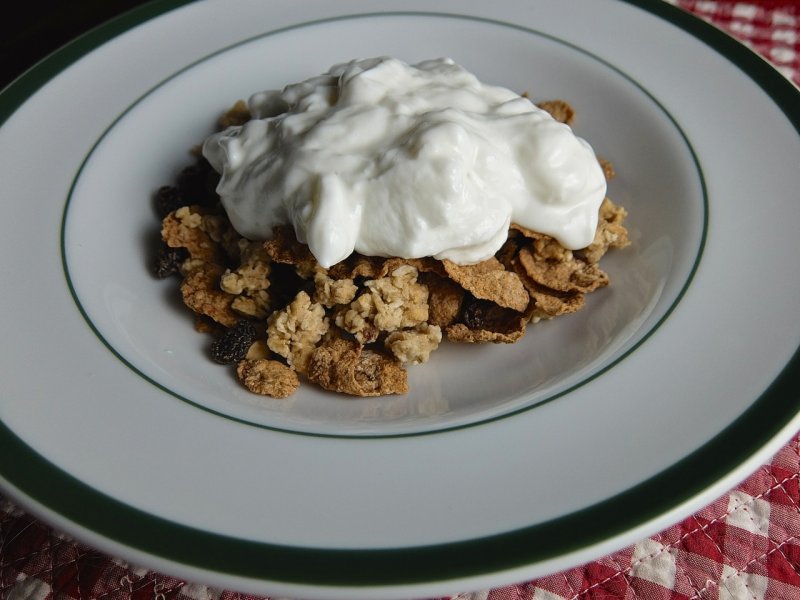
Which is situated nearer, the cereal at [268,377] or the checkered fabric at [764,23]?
the cereal at [268,377]

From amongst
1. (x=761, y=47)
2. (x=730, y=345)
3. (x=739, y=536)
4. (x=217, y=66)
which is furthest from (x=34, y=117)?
(x=761, y=47)

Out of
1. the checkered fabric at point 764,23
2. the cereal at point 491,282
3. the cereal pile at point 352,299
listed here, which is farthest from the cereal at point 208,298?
the checkered fabric at point 764,23

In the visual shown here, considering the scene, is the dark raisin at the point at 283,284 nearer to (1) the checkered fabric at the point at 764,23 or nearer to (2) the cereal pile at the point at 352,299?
(2) the cereal pile at the point at 352,299

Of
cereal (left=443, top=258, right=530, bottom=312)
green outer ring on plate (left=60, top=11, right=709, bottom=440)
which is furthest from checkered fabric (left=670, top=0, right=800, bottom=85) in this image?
cereal (left=443, top=258, right=530, bottom=312)

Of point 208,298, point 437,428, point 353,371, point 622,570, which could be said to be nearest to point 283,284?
point 208,298

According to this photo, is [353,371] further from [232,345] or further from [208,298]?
[208,298]

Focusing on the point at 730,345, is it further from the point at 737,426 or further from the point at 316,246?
the point at 316,246

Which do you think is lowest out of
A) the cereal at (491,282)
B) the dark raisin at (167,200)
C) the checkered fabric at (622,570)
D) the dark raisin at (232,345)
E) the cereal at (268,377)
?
the checkered fabric at (622,570)
